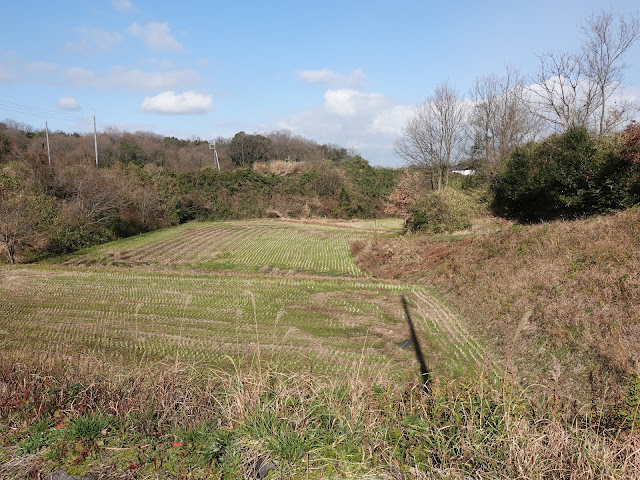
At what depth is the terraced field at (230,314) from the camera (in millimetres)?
8469

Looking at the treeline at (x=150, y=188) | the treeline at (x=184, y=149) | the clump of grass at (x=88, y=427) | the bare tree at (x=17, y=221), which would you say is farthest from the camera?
the treeline at (x=184, y=149)

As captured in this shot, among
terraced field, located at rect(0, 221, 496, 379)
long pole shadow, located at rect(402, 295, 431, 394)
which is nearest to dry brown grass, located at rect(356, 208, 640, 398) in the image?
terraced field, located at rect(0, 221, 496, 379)

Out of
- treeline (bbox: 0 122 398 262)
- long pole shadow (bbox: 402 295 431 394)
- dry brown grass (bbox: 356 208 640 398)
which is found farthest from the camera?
treeline (bbox: 0 122 398 262)

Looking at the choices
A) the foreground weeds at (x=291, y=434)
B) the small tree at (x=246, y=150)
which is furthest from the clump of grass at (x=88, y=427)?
the small tree at (x=246, y=150)

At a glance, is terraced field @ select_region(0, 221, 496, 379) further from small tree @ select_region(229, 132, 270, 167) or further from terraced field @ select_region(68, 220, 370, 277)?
small tree @ select_region(229, 132, 270, 167)

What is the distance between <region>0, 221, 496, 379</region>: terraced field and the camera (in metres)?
8.47

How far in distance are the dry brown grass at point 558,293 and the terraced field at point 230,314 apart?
3.18 feet

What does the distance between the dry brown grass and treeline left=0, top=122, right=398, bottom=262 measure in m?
18.3

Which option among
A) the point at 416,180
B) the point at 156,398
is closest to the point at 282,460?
the point at 156,398

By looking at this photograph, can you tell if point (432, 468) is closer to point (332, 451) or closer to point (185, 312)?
point (332, 451)

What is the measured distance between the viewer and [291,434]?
3250mm

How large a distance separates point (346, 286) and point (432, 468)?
38.3ft

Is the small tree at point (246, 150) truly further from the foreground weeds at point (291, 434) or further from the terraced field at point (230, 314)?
the foreground weeds at point (291, 434)

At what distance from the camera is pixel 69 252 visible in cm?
2225
